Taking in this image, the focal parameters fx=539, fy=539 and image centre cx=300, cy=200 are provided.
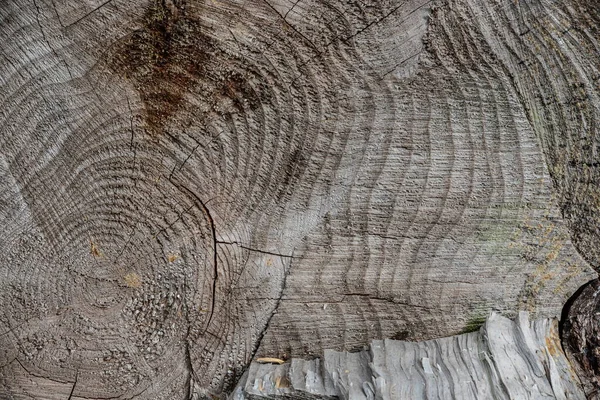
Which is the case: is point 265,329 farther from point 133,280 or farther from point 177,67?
point 177,67

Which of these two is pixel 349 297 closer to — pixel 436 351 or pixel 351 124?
pixel 436 351

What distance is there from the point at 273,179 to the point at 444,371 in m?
0.57

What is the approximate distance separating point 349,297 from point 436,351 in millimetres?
232

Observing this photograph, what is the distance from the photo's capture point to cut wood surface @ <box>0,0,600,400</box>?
108 centimetres

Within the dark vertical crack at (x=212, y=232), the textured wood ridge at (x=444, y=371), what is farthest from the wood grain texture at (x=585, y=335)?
the dark vertical crack at (x=212, y=232)

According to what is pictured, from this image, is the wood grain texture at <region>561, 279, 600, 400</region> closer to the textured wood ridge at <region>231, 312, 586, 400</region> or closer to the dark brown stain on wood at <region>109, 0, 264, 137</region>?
the textured wood ridge at <region>231, 312, 586, 400</region>

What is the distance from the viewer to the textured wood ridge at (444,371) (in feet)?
3.83

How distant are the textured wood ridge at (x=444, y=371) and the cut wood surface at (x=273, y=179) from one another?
2.0 inches

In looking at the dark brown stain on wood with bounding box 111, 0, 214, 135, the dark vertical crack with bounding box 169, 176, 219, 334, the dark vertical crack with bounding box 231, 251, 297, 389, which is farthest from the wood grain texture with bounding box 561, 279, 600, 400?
the dark brown stain on wood with bounding box 111, 0, 214, 135

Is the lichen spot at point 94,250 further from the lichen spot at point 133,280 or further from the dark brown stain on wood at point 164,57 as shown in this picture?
the dark brown stain on wood at point 164,57

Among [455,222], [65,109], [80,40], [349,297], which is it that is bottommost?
[349,297]

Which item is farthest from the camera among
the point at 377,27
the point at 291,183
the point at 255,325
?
the point at 255,325

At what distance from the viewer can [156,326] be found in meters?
1.29

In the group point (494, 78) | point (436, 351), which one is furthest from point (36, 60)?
point (436, 351)
